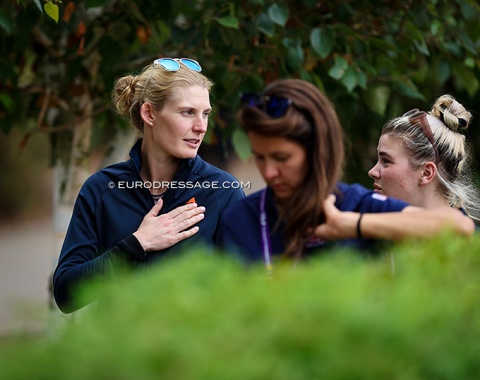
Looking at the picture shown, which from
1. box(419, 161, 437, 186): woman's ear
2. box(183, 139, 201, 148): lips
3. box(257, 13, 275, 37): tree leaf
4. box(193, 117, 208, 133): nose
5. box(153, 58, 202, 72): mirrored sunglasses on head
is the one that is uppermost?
box(257, 13, 275, 37): tree leaf

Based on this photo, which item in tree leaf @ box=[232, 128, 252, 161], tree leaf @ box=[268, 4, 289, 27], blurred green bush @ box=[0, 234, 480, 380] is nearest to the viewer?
blurred green bush @ box=[0, 234, 480, 380]

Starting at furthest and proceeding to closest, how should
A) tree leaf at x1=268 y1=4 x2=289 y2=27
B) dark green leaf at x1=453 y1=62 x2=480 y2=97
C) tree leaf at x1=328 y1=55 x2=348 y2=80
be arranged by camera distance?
dark green leaf at x1=453 y1=62 x2=480 y2=97
tree leaf at x1=328 y1=55 x2=348 y2=80
tree leaf at x1=268 y1=4 x2=289 y2=27

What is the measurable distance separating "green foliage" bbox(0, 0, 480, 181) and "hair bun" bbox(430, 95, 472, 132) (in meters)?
1.18

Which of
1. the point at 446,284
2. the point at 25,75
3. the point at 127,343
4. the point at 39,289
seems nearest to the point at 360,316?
the point at 127,343

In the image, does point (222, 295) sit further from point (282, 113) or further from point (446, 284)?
point (282, 113)

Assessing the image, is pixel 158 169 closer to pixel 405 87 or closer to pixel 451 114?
pixel 451 114

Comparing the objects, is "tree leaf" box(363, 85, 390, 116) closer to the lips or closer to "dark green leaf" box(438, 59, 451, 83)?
"dark green leaf" box(438, 59, 451, 83)


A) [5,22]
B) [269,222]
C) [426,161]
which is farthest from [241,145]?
[269,222]

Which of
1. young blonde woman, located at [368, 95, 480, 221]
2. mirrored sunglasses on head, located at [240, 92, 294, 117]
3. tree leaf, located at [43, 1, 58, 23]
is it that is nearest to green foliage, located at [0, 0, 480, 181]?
tree leaf, located at [43, 1, 58, 23]

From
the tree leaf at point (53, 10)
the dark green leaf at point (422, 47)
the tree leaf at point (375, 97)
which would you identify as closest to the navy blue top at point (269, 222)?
the tree leaf at point (53, 10)

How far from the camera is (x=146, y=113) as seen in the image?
402cm

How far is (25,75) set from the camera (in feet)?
26.7

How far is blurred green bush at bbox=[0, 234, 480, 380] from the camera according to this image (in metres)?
1.60

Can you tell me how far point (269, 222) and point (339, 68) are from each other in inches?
104
